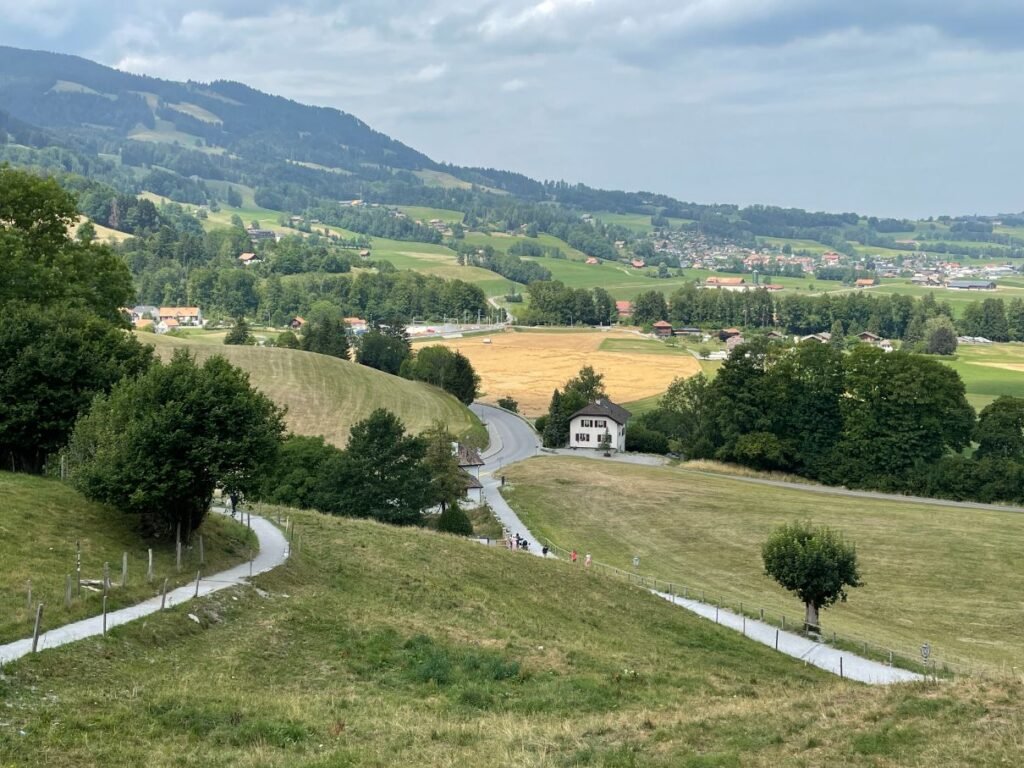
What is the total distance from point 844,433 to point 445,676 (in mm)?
82887

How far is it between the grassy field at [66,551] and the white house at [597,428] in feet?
271

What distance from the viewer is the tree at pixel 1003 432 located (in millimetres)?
93312

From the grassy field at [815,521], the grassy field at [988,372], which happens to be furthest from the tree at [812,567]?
the grassy field at [988,372]

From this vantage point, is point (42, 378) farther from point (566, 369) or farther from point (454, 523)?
point (566, 369)

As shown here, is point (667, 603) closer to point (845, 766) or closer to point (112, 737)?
point (845, 766)

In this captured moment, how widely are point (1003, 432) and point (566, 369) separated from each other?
8681cm

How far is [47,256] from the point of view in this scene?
47.0 metres

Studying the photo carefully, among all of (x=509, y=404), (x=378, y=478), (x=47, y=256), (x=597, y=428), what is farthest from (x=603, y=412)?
(x=47, y=256)

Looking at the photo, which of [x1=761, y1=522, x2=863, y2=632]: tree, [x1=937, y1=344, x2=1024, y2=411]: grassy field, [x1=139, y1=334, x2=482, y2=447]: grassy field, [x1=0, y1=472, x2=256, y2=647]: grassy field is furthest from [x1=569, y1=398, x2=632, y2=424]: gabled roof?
[x1=0, y1=472, x2=256, y2=647]: grassy field

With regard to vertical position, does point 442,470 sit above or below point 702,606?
above

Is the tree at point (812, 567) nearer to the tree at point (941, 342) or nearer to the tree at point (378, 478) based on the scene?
the tree at point (378, 478)

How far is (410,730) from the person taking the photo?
18.4 m

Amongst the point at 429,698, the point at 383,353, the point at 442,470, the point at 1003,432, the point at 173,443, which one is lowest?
the point at 442,470

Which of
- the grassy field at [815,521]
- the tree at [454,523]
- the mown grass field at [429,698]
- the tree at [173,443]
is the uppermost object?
the tree at [173,443]
